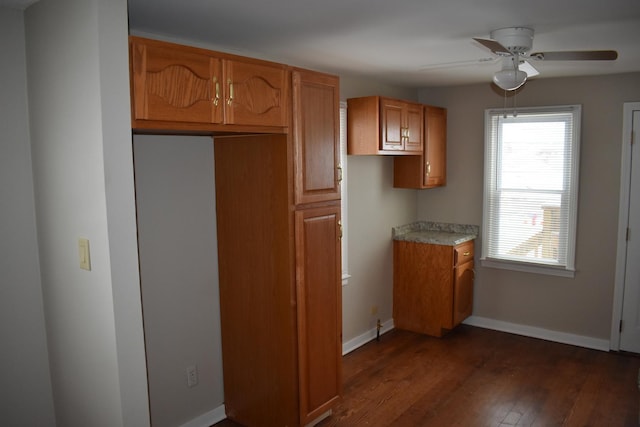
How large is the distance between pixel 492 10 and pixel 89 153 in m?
1.89

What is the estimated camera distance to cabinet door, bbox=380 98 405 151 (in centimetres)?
418

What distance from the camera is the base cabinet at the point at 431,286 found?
15.3 feet

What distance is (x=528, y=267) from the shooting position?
→ 15.8 ft

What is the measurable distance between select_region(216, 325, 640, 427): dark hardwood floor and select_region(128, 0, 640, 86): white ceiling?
2.40 meters

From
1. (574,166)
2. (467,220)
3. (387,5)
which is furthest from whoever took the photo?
(467,220)

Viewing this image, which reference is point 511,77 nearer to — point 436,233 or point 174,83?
point 174,83

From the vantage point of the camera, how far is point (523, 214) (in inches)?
189

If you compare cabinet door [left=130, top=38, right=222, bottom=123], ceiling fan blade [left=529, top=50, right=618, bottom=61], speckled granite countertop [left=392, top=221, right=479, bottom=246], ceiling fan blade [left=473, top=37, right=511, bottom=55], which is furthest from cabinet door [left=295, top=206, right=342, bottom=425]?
speckled granite countertop [left=392, top=221, right=479, bottom=246]

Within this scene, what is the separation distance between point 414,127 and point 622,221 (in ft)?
6.39

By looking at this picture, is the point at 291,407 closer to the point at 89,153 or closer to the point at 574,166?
the point at 89,153

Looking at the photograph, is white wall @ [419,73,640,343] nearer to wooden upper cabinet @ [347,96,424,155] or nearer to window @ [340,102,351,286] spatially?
wooden upper cabinet @ [347,96,424,155]

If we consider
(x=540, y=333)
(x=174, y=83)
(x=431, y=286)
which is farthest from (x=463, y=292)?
(x=174, y=83)

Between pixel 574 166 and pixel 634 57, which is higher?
pixel 634 57

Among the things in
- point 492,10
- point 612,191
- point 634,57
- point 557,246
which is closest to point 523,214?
point 557,246
